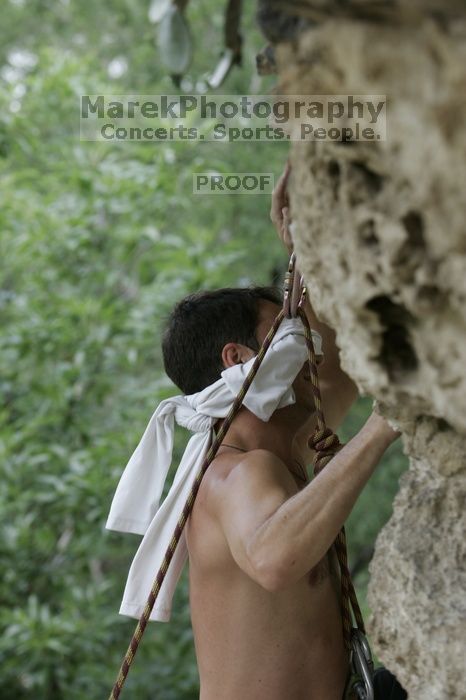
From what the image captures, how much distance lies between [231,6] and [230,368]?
0.79 metres

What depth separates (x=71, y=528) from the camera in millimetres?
4707

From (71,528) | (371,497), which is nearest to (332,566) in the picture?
(71,528)

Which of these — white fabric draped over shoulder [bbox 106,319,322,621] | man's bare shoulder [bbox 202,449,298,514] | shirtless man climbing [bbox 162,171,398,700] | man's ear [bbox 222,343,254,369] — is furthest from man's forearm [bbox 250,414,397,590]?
man's ear [bbox 222,343,254,369]

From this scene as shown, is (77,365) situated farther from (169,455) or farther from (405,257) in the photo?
(405,257)

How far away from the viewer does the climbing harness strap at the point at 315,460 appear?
75.9 inches

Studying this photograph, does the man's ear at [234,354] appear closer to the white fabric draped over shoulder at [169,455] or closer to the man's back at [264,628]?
the white fabric draped over shoulder at [169,455]

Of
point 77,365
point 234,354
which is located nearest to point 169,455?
point 234,354

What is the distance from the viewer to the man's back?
196 cm

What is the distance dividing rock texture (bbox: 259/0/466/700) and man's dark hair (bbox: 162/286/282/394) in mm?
723

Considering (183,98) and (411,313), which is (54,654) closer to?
(183,98)

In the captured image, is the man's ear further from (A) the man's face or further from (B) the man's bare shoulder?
(B) the man's bare shoulder

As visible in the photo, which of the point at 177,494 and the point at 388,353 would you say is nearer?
the point at 388,353

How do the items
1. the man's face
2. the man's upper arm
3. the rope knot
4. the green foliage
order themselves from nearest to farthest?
the man's upper arm → the rope knot → the man's face → the green foliage

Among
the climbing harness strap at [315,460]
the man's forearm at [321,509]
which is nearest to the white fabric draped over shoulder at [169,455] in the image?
the climbing harness strap at [315,460]
